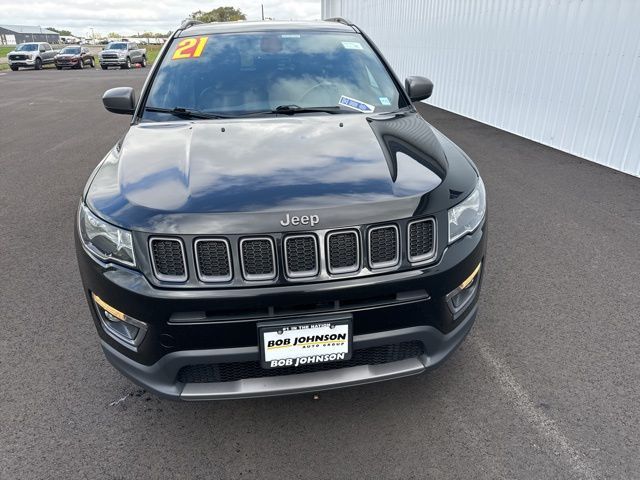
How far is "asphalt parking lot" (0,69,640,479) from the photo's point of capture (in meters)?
2.10

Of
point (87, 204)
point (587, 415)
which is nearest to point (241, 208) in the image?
point (87, 204)

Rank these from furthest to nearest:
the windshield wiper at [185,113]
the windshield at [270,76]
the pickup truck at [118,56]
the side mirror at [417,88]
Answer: the pickup truck at [118,56]
the side mirror at [417,88]
the windshield at [270,76]
the windshield wiper at [185,113]

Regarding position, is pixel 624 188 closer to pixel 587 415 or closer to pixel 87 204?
pixel 587 415

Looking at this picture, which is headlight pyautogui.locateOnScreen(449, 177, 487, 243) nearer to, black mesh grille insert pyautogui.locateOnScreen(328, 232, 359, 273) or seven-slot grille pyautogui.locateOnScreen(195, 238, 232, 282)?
black mesh grille insert pyautogui.locateOnScreen(328, 232, 359, 273)

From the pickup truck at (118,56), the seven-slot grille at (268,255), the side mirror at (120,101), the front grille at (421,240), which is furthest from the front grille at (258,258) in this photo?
the pickup truck at (118,56)

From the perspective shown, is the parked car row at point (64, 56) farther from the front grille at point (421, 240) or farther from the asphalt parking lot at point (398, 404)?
the front grille at point (421, 240)

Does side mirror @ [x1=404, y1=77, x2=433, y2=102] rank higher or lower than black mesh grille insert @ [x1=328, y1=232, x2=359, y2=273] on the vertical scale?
higher

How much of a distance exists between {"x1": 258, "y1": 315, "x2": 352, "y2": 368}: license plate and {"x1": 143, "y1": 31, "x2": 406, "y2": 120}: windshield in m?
1.58

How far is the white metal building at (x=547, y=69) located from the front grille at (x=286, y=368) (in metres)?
5.72

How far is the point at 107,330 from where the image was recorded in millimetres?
2100

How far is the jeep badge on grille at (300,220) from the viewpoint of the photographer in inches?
72.7

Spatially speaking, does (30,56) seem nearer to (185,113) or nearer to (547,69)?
(547,69)

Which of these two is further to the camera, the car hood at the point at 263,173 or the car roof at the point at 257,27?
the car roof at the point at 257,27


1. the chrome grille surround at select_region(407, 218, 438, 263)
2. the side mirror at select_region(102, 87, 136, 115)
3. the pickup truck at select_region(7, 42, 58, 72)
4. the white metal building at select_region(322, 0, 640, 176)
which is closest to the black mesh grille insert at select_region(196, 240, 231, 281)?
the chrome grille surround at select_region(407, 218, 438, 263)
